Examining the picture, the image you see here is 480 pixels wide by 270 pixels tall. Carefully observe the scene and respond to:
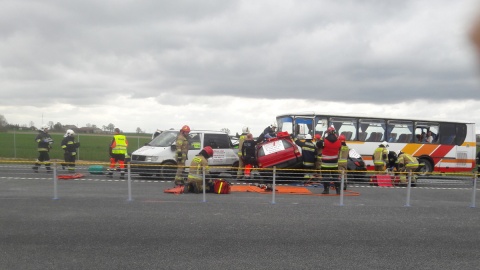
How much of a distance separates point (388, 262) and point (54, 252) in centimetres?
473

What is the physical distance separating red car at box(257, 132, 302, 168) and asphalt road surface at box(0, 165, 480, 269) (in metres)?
2.84

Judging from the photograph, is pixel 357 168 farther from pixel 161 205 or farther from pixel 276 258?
pixel 276 258

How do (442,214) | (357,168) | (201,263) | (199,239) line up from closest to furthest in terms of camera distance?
(201,263) → (199,239) → (442,214) → (357,168)

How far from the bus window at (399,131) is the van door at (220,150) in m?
8.17

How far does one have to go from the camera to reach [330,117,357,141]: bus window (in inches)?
857

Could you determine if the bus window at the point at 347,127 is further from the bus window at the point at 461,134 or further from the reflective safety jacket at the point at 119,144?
the reflective safety jacket at the point at 119,144

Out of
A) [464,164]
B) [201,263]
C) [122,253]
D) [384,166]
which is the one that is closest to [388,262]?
[201,263]

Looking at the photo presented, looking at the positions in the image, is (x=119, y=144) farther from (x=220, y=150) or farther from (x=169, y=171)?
(x=220, y=150)

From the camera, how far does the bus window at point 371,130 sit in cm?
2188

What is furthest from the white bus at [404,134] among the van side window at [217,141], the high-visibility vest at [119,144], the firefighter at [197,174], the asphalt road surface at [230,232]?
the firefighter at [197,174]

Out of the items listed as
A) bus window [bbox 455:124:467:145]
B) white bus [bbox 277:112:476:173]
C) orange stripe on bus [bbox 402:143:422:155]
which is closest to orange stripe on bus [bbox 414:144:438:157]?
white bus [bbox 277:112:476:173]

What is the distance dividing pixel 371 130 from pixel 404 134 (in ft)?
5.41

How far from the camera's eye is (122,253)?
22.2 ft

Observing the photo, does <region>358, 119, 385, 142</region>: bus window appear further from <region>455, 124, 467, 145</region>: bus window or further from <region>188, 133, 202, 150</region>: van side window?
<region>188, 133, 202, 150</region>: van side window
